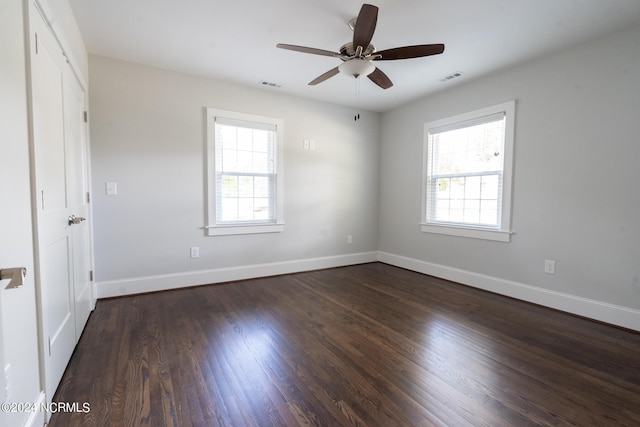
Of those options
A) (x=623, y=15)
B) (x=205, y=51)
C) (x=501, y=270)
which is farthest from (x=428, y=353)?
(x=205, y=51)

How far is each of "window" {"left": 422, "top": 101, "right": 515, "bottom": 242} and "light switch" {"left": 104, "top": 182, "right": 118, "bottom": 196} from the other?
3991mm

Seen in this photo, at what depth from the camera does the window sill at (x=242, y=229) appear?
144 inches

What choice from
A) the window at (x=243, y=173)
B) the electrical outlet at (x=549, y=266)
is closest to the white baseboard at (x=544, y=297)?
the electrical outlet at (x=549, y=266)

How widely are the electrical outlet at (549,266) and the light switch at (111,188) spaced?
185 inches

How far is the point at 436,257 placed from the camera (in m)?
4.16

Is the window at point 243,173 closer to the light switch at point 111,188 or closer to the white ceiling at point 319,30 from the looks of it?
the white ceiling at point 319,30

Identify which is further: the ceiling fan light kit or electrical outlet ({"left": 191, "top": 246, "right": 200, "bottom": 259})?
electrical outlet ({"left": 191, "top": 246, "right": 200, "bottom": 259})

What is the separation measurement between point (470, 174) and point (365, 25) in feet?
8.39

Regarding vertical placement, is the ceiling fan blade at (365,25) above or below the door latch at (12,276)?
above

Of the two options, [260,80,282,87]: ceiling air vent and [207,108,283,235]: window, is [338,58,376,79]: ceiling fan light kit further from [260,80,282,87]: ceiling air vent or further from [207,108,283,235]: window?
[207,108,283,235]: window

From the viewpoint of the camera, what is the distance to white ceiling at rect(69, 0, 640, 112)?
2.21 meters

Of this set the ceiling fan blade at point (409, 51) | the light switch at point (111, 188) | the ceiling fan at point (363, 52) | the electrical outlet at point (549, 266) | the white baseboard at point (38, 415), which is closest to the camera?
the white baseboard at point (38, 415)

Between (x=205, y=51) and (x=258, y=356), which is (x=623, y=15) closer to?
(x=205, y=51)

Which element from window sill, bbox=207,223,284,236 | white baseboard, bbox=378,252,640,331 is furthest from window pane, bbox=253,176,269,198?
white baseboard, bbox=378,252,640,331
